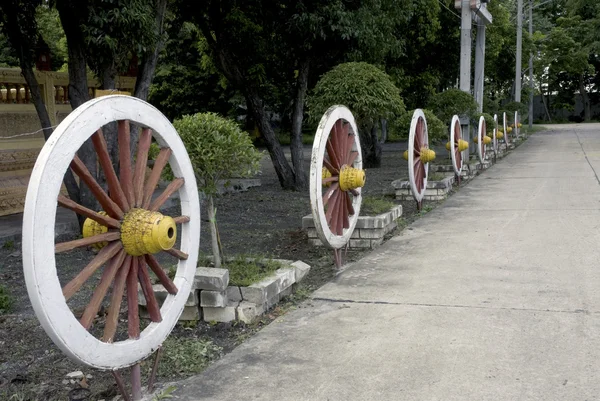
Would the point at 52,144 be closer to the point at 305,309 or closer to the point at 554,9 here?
the point at 305,309

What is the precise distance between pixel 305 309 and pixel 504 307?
1.41 m

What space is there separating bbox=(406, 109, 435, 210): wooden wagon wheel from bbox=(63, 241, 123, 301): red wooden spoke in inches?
221

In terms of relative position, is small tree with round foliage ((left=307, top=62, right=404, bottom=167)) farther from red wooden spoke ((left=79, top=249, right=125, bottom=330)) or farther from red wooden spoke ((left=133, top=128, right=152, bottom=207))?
red wooden spoke ((left=79, top=249, right=125, bottom=330))

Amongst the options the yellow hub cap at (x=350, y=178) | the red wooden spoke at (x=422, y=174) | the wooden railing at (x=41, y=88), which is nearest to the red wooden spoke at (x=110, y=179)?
the yellow hub cap at (x=350, y=178)

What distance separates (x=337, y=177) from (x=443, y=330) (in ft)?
6.77

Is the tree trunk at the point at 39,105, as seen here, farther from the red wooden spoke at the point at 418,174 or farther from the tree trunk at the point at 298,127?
the tree trunk at the point at 298,127

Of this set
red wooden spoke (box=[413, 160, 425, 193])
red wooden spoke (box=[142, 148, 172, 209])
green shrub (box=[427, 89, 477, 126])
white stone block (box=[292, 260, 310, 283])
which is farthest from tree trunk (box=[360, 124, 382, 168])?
red wooden spoke (box=[142, 148, 172, 209])

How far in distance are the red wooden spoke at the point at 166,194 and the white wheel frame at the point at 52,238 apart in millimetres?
265

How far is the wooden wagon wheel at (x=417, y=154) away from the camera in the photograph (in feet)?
26.8

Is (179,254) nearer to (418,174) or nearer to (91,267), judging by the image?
(91,267)

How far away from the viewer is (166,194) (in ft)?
11.2

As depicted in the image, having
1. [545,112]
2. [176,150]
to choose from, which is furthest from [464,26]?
[545,112]

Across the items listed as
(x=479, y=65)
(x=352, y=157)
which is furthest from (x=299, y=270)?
(x=479, y=65)

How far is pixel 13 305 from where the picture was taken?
5188 mm
